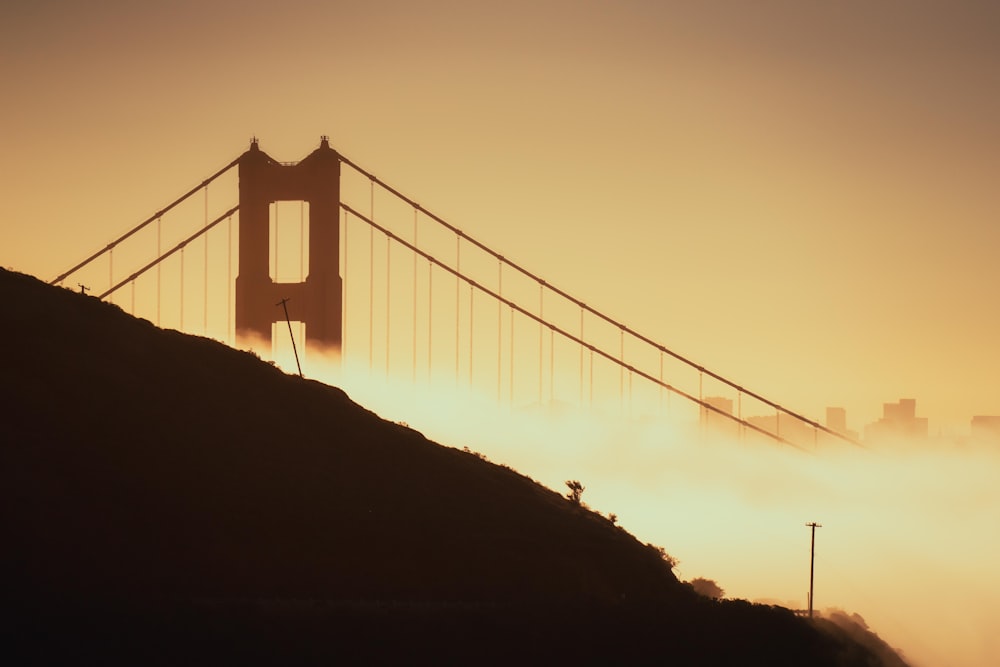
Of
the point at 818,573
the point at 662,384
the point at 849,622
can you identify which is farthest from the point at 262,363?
the point at 818,573

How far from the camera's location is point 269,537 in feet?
291

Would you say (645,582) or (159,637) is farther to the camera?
(645,582)

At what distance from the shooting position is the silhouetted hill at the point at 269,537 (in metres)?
78.9

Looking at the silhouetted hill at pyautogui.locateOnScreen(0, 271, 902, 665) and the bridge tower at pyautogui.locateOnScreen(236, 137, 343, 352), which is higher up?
the bridge tower at pyautogui.locateOnScreen(236, 137, 343, 352)

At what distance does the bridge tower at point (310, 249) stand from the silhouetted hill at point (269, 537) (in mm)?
11084

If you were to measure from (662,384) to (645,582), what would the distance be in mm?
56011

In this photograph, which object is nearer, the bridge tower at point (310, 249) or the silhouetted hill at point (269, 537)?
the silhouetted hill at point (269, 537)

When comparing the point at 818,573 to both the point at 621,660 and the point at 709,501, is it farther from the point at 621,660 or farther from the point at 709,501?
the point at 621,660

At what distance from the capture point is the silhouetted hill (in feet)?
259

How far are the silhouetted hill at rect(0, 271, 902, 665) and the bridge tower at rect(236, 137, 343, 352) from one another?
11.1m

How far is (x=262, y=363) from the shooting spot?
347 ft

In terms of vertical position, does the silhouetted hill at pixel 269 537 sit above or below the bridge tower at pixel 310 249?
below

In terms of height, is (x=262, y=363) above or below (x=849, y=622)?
above

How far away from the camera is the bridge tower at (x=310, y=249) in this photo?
11769 centimetres
